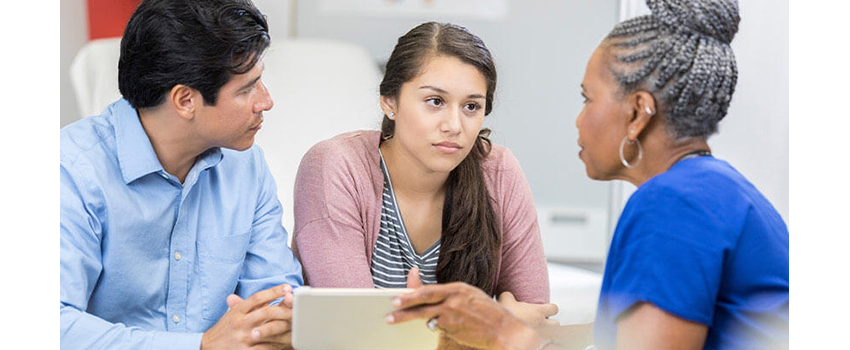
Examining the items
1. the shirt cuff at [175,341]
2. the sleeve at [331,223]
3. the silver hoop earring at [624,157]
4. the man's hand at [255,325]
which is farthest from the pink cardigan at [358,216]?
the silver hoop earring at [624,157]

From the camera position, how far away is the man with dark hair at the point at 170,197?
1.11m

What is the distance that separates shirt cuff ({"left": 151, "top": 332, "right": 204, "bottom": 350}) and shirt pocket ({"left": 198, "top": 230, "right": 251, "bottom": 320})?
0.10 meters

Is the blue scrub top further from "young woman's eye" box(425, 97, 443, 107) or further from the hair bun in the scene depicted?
"young woman's eye" box(425, 97, 443, 107)

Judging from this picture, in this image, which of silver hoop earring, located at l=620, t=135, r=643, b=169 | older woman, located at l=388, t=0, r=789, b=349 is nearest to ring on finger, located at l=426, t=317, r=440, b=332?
older woman, located at l=388, t=0, r=789, b=349

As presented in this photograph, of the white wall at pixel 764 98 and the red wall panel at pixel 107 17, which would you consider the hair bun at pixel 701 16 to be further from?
the red wall panel at pixel 107 17

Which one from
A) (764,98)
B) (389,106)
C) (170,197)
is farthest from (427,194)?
(764,98)

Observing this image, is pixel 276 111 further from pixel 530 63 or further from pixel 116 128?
pixel 530 63

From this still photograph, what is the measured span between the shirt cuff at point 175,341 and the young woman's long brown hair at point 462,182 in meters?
0.38

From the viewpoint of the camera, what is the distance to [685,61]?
0.89m

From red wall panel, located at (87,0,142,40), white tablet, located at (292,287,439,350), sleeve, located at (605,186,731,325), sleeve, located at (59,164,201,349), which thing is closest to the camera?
sleeve, located at (605,186,731,325)

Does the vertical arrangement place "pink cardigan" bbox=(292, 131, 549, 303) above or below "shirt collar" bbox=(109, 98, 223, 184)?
below

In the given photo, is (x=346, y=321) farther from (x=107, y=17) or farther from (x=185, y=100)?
(x=107, y=17)

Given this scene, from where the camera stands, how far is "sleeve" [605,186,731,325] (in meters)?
0.86
